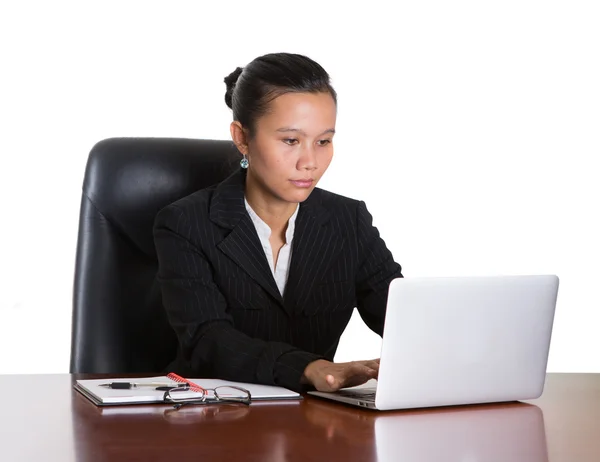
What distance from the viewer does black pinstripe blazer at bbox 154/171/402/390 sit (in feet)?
5.70

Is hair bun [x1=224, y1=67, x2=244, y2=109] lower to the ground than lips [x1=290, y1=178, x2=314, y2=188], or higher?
higher

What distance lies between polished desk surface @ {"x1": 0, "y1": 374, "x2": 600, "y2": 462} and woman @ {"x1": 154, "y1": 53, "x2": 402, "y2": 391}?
0.35 meters

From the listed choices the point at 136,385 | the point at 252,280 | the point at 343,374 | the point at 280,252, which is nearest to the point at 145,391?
the point at 136,385

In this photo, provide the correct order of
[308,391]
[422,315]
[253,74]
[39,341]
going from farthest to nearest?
1. [39,341]
2. [253,74]
3. [308,391]
4. [422,315]

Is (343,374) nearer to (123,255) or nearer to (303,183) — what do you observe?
(303,183)

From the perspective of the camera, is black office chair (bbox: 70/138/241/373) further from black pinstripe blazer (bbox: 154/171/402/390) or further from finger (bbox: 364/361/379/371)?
finger (bbox: 364/361/379/371)

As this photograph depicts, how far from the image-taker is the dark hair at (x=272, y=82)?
1936 millimetres

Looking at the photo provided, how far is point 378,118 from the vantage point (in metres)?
3.66

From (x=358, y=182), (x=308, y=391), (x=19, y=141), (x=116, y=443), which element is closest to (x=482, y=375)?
(x=308, y=391)

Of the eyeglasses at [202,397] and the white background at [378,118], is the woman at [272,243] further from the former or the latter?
the white background at [378,118]

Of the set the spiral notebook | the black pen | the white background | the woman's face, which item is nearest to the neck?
the woman's face

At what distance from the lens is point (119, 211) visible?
6.86 ft

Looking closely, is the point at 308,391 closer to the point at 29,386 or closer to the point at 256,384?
the point at 256,384

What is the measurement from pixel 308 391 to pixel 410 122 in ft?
7.43
